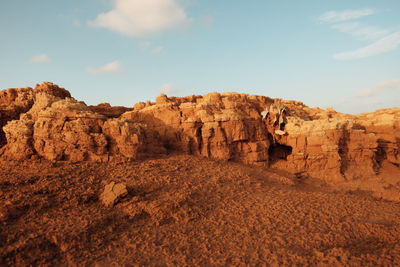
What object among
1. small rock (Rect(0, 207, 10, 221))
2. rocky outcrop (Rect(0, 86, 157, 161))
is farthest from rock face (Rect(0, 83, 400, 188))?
small rock (Rect(0, 207, 10, 221))

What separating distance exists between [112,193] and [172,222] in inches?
72.2

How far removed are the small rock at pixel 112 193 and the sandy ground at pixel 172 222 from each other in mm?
166

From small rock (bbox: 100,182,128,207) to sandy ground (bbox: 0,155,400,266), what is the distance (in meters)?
0.17

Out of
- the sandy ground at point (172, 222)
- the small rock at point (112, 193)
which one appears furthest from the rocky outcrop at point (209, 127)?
the small rock at point (112, 193)

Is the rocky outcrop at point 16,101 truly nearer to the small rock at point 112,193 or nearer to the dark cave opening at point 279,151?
the small rock at point 112,193

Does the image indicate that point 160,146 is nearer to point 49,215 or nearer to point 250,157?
point 250,157

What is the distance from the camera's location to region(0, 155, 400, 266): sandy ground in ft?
16.5

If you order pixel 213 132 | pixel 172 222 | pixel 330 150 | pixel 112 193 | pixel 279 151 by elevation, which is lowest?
pixel 172 222

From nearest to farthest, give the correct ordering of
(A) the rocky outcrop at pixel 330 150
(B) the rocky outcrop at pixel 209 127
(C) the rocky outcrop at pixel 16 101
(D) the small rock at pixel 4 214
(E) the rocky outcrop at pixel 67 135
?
(D) the small rock at pixel 4 214, (E) the rocky outcrop at pixel 67 135, (C) the rocky outcrop at pixel 16 101, (B) the rocky outcrop at pixel 209 127, (A) the rocky outcrop at pixel 330 150

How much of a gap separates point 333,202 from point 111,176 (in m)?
7.47

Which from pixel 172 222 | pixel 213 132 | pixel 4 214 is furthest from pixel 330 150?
pixel 4 214

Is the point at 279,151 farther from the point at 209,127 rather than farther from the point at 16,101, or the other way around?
the point at 16,101

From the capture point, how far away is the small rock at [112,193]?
6567mm

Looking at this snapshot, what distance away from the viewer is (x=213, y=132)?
12211 mm
